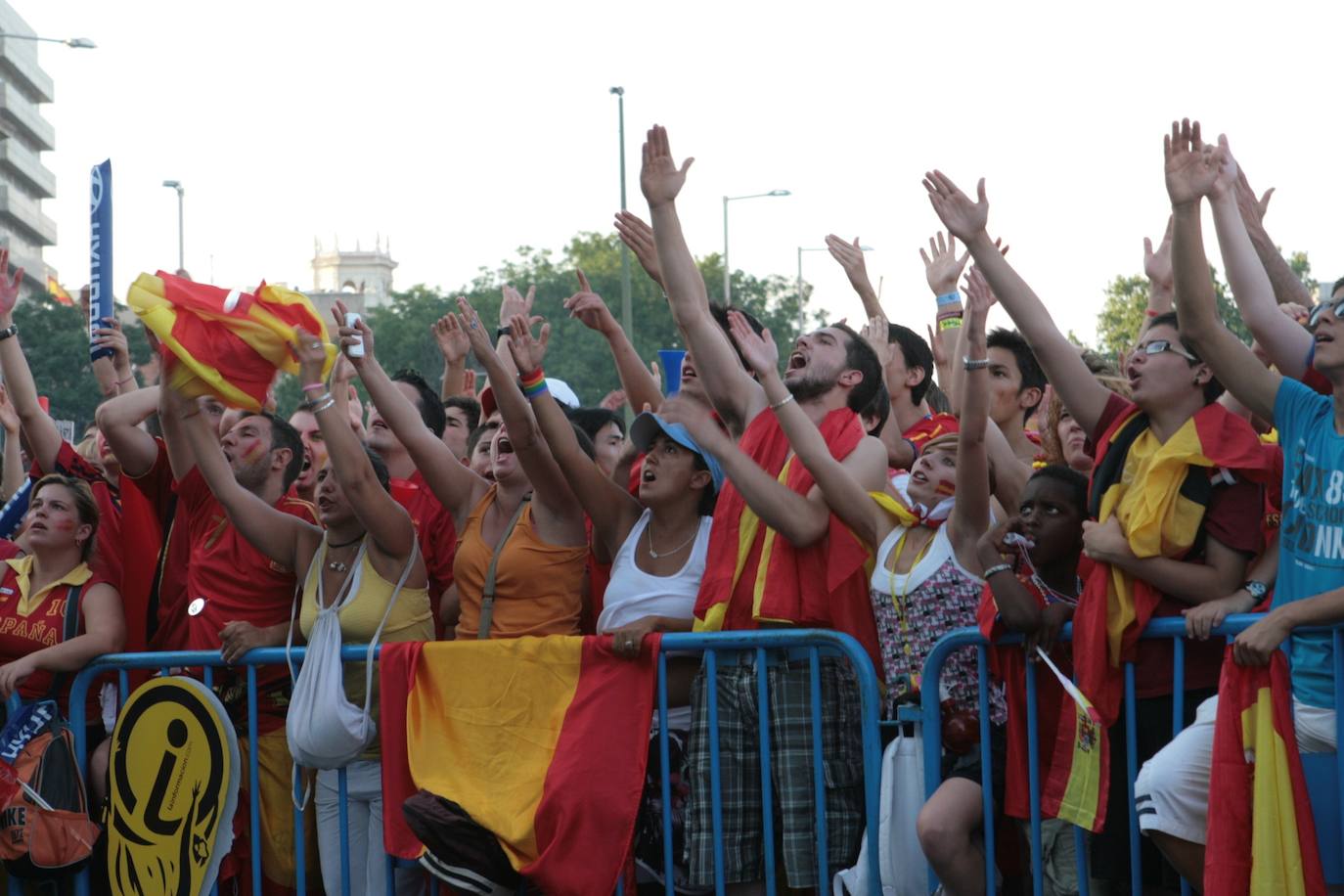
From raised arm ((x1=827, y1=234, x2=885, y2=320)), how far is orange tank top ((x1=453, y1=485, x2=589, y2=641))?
219 cm

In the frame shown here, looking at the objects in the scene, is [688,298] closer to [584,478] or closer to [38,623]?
[584,478]

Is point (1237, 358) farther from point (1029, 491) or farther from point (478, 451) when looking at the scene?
point (478, 451)

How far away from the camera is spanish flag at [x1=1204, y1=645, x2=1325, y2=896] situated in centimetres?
443

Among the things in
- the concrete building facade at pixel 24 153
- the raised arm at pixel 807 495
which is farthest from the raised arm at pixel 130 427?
the concrete building facade at pixel 24 153

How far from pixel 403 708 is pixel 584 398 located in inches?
2145

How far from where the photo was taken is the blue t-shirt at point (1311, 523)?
14.9ft

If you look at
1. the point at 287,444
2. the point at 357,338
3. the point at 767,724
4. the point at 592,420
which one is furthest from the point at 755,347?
the point at 287,444

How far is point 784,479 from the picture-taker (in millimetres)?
5918

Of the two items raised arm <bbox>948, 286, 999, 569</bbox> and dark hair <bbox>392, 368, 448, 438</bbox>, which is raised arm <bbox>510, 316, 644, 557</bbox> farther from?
dark hair <bbox>392, 368, 448, 438</bbox>

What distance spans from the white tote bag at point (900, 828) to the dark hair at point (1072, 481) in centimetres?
86

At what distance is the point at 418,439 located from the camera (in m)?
6.42

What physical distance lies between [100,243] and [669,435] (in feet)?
9.50

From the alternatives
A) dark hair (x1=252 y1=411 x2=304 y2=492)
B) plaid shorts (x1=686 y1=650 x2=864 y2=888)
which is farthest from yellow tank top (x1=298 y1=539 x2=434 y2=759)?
plaid shorts (x1=686 y1=650 x2=864 y2=888)

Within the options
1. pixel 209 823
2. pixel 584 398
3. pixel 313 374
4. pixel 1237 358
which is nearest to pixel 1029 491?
pixel 1237 358
